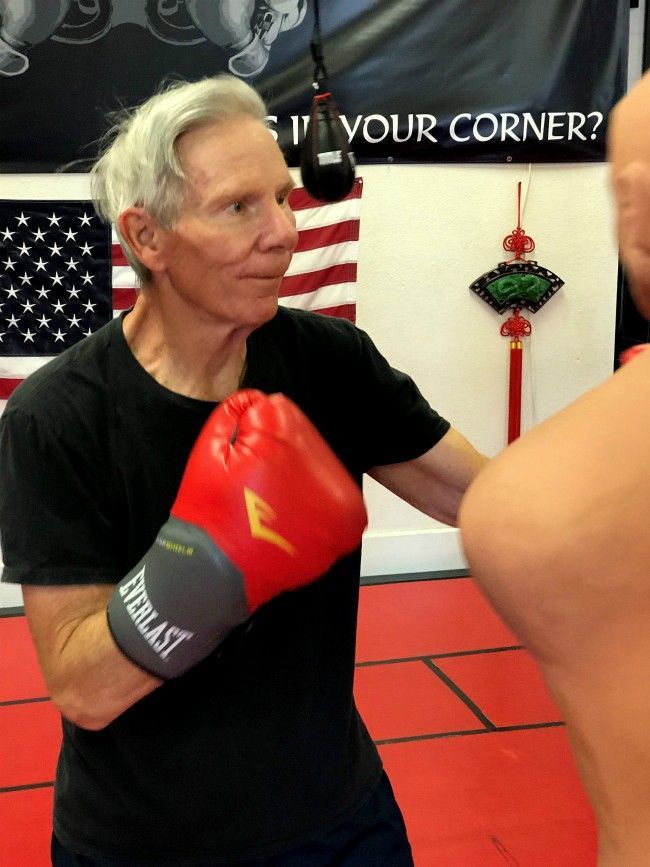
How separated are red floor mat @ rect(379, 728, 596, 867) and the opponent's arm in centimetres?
118

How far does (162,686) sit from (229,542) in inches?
11.0

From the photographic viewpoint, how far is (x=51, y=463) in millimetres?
1169

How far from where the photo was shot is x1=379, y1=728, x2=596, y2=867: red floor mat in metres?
2.04

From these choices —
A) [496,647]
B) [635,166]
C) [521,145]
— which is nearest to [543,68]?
[521,145]

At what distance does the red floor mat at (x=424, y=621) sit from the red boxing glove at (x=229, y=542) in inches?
77.1

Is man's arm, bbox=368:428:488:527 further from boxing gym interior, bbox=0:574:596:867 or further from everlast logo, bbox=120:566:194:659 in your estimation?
boxing gym interior, bbox=0:574:596:867

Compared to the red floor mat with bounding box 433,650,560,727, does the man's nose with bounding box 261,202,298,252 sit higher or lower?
higher

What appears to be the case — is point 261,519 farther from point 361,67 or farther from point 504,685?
point 361,67

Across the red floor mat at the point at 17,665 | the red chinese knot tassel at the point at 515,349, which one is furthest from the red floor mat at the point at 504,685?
the red floor mat at the point at 17,665

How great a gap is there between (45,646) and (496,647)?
Answer: 2.13 metres

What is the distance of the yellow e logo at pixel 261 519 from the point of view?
1060mm

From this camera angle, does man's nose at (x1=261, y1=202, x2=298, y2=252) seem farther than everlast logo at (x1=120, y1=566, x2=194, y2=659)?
Yes

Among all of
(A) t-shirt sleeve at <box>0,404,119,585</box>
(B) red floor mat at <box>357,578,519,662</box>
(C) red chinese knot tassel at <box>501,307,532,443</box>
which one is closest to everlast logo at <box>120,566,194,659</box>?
(A) t-shirt sleeve at <box>0,404,119,585</box>

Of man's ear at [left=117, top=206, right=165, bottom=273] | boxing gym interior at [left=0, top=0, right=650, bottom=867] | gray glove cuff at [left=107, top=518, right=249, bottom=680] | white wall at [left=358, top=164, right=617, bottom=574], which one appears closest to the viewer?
gray glove cuff at [left=107, top=518, right=249, bottom=680]
